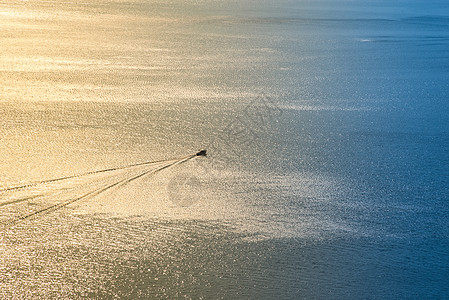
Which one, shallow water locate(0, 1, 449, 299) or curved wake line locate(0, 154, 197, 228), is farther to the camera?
curved wake line locate(0, 154, 197, 228)

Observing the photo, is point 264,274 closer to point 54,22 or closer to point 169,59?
point 169,59

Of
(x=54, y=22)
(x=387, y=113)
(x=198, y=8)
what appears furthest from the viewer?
(x=198, y=8)

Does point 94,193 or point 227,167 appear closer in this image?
point 94,193

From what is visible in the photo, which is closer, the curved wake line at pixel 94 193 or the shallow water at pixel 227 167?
the shallow water at pixel 227 167

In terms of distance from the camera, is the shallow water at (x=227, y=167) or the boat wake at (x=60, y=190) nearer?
the shallow water at (x=227, y=167)

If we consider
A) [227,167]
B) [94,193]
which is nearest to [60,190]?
[94,193]

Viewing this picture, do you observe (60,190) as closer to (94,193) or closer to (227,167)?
(94,193)

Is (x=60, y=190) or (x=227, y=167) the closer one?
(x=60, y=190)

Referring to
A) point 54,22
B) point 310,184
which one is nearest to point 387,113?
point 310,184
